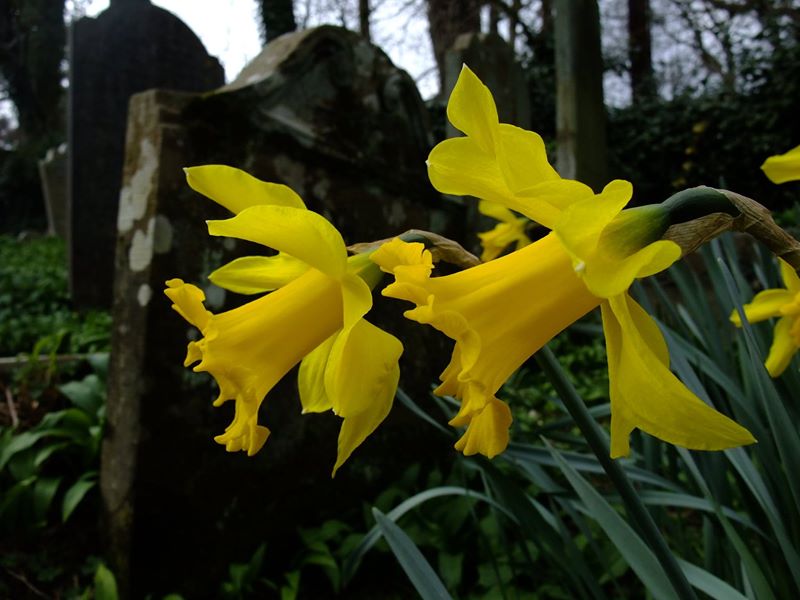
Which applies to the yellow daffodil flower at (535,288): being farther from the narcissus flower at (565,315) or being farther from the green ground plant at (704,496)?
the green ground plant at (704,496)

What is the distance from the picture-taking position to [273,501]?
1.93 m

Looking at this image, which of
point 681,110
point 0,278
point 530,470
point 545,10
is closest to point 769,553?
point 530,470

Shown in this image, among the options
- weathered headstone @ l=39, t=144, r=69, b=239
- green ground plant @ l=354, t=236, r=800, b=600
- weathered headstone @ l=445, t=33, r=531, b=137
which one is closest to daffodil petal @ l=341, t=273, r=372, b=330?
green ground plant @ l=354, t=236, r=800, b=600

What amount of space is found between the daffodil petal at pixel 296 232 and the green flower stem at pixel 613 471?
0.65ft

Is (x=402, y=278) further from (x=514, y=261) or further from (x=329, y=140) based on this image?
(x=329, y=140)

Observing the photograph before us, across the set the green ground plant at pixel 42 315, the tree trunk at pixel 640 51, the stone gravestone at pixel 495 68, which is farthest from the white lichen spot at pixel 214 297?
the tree trunk at pixel 640 51

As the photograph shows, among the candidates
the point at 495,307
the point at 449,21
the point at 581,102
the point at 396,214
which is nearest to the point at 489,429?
the point at 495,307

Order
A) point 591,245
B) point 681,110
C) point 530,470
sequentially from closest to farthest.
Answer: point 591,245
point 530,470
point 681,110

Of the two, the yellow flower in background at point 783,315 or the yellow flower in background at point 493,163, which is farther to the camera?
the yellow flower in background at point 783,315

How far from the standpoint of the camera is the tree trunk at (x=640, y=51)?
7023mm

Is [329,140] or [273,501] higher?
[329,140]

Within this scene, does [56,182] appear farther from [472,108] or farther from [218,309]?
[472,108]

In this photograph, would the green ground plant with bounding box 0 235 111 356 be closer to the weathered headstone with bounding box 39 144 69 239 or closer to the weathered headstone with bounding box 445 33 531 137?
the weathered headstone with bounding box 445 33 531 137

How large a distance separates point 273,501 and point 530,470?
42.1 inches
